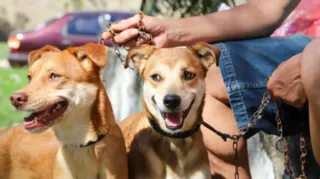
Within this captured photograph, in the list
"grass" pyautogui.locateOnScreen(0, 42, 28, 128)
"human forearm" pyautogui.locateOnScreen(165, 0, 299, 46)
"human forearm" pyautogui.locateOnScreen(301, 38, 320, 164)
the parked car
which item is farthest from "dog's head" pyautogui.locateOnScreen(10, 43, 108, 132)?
the parked car

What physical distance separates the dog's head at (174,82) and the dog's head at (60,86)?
0.78ft

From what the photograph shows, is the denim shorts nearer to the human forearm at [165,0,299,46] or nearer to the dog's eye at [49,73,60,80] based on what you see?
the human forearm at [165,0,299,46]

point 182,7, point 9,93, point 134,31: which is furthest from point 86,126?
point 9,93

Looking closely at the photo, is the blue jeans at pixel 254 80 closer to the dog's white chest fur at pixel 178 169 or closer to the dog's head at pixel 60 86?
the dog's white chest fur at pixel 178 169

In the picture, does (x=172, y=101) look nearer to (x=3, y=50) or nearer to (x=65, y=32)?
(x=65, y=32)

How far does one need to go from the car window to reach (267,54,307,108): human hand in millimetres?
12637

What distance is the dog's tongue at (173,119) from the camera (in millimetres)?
2953

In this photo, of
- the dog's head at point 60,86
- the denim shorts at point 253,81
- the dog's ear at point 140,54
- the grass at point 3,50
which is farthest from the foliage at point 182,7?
the grass at point 3,50

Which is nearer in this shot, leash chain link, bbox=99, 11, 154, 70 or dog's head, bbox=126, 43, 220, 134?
dog's head, bbox=126, 43, 220, 134

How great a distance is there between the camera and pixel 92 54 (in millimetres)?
2982

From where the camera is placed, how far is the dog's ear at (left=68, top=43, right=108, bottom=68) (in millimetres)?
2977

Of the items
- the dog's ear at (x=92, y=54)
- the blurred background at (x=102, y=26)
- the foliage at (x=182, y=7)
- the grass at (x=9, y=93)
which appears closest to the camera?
the dog's ear at (x=92, y=54)

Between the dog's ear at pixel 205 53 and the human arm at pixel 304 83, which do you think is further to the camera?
the dog's ear at pixel 205 53

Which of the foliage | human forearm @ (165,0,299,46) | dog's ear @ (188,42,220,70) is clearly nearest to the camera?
dog's ear @ (188,42,220,70)
